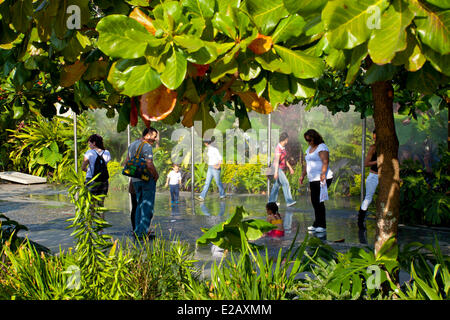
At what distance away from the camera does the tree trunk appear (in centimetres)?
242

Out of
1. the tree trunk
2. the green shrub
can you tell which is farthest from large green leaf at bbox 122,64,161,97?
the green shrub

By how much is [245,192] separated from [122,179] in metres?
3.68

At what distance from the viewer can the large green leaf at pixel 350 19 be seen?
1.09 m

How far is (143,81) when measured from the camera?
132cm

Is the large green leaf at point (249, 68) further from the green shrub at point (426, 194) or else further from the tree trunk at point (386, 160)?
the green shrub at point (426, 194)

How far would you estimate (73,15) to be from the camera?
1.63m

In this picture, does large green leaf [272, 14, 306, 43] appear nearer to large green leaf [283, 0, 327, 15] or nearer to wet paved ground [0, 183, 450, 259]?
large green leaf [283, 0, 327, 15]

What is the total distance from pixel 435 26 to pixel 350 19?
21 cm

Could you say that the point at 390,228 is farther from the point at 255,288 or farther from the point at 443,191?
the point at 443,191

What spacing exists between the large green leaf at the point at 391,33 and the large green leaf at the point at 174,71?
50 centimetres

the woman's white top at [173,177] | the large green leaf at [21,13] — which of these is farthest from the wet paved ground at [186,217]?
the large green leaf at [21,13]

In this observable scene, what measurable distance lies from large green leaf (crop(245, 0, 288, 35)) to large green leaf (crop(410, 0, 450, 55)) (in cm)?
40

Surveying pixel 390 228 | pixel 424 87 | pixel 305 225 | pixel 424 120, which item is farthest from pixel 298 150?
pixel 424 87
